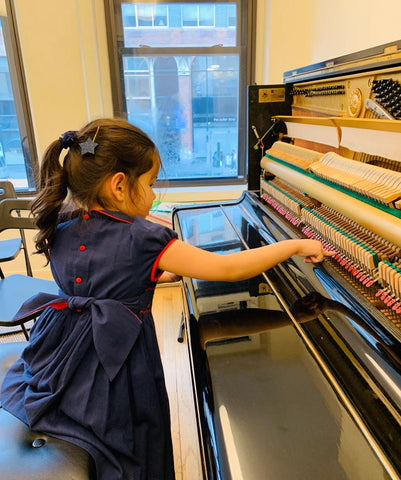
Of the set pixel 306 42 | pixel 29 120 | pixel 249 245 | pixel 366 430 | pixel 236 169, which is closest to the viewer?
pixel 366 430

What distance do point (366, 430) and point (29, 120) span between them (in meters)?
3.25

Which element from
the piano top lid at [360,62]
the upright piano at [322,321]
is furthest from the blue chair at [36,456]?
the piano top lid at [360,62]

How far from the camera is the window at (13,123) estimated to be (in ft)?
9.45

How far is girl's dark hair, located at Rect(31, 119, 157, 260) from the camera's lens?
3.03 ft

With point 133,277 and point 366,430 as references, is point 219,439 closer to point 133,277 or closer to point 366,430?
point 366,430

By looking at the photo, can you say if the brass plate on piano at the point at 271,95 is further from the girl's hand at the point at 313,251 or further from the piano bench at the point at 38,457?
the piano bench at the point at 38,457

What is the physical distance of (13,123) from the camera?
3098 mm

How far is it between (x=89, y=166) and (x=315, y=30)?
235 centimetres

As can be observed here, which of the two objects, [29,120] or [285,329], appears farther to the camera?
[29,120]

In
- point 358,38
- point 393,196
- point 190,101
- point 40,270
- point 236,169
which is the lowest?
point 40,270

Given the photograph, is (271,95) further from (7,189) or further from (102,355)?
(7,189)

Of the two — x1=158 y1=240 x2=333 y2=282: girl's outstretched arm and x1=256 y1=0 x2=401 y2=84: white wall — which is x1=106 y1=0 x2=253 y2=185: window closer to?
x1=256 y1=0 x2=401 y2=84: white wall

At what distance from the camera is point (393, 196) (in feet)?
2.78

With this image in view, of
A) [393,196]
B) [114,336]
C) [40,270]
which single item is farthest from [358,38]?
[40,270]
